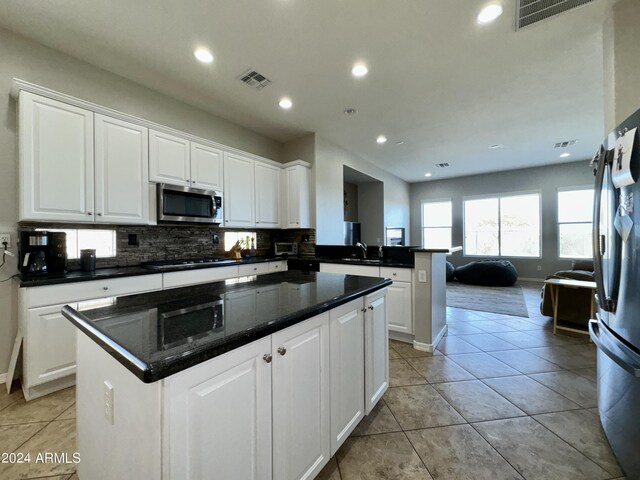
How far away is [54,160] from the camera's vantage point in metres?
2.22

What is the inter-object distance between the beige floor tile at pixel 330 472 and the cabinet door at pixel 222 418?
54 cm

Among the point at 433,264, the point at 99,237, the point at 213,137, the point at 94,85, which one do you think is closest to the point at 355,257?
the point at 433,264

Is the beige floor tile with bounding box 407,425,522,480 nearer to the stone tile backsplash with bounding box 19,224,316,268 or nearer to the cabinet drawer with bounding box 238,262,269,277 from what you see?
the cabinet drawer with bounding box 238,262,269,277

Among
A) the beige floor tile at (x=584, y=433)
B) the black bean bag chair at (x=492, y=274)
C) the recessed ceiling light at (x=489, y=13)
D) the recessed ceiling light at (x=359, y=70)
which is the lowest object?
the beige floor tile at (x=584, y=433)

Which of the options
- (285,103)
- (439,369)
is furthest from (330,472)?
(285,103)

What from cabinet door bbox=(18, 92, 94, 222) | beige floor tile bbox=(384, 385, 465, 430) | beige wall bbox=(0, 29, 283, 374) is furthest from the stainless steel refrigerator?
beige wall bbox=(0, 29, 283, 374)

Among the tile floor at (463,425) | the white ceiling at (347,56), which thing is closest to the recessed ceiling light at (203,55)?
the white ceiling at (347,56)

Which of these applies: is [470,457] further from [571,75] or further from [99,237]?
[571,75]

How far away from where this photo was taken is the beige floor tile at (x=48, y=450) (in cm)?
139

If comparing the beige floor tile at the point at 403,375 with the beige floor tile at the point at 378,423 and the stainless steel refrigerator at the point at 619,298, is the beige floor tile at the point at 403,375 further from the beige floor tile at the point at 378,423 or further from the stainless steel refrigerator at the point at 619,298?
the stainless steel refrigerator at the point at 619,298

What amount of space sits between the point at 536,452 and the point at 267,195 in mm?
3918

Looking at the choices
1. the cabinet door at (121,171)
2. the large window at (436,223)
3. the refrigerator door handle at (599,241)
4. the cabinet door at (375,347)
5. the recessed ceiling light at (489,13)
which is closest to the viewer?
the refrigerator door handle at (599,241)

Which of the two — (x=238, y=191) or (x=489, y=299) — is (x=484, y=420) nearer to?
(x=238, y=191)

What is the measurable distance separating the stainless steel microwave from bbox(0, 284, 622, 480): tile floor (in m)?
1.78
